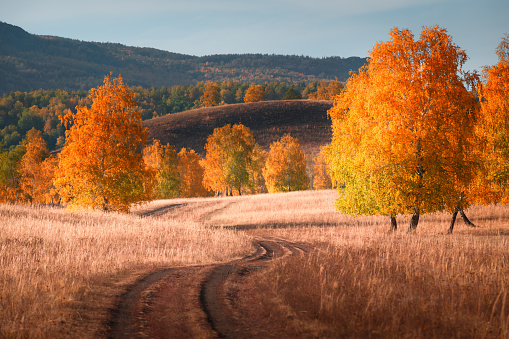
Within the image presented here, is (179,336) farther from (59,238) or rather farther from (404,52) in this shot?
(404,52)

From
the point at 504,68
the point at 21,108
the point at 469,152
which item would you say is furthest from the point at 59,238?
the point at 21,108

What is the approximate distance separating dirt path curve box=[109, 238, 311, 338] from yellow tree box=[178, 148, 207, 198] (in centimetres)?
6916

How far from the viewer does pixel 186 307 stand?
296 inches

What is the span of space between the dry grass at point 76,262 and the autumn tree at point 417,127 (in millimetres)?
8082

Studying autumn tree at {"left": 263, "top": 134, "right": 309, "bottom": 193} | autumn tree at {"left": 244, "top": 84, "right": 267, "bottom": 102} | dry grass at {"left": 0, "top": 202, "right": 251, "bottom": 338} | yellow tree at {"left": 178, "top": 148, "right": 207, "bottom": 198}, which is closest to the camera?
dry grass at {"left": 0, "top": 202, "right": 251, "bottom": 338}

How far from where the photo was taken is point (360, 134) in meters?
21.3

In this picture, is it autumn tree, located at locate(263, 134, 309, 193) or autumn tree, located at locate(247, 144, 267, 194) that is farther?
autumn tree, located at locate(247, 144, 267, 194)

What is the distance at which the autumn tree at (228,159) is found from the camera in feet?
217

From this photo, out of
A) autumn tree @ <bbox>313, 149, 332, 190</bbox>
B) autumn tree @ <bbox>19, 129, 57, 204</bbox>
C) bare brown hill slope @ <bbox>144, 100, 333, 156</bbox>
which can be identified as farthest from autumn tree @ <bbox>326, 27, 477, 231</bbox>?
bare brown hill slope @ <bbox>144, 100, 333, 156</bbox>

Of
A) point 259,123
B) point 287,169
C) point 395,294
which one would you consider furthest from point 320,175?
point 395,294

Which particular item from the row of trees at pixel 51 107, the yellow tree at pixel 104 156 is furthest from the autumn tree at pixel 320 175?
the yellow tree at pixel 104 156

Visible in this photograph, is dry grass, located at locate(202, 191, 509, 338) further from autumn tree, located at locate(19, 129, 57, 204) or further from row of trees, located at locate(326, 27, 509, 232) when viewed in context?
autumn tree, located at locate(19, 129, 57, 204)

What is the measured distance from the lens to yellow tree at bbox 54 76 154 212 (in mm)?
28062

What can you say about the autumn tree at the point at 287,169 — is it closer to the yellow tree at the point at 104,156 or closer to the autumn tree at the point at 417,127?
the yellow tree at the point at 104,156
